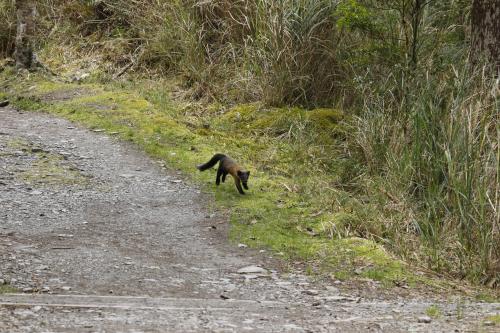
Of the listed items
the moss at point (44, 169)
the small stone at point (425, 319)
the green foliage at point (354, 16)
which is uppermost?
the green foliage at point (354, 16)

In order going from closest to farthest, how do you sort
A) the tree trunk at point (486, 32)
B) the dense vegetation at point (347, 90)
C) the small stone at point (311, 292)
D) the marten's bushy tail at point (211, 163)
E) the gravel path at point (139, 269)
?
the gravel path at point (139, 269)
the small stone at point (311, 292)
the dense vegetation at point (347, 90)
the marten's bushy tail at point (211, 163)
the tree trunk at point (486, 32)

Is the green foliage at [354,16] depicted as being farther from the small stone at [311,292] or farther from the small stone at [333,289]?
the small stone at [311,292]

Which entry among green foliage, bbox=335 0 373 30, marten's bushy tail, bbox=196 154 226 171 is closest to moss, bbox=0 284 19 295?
marten's bushy tail, bbox=196 154 226 171

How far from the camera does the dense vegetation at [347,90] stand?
6406 millimetres

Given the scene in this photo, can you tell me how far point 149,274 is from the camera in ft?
17.5

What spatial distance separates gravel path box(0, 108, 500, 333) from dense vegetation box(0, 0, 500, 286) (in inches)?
46.2

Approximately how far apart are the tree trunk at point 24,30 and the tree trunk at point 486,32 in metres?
7.08

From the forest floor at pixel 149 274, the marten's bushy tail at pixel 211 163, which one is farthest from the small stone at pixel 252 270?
the marten's bushy tail at pixel 211 163

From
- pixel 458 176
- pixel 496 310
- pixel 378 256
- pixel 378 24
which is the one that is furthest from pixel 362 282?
pixel 378 24

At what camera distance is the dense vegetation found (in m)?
6.41

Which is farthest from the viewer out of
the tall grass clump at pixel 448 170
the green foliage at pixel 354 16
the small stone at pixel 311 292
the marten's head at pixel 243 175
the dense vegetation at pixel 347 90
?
the green foliage at pixel 354 16

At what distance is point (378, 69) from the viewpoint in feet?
32.6

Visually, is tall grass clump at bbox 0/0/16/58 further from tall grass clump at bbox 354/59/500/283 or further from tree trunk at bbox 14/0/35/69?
tall grass clump at bbox 354/59/500/283

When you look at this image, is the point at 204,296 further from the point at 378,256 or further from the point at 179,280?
the point at 378,256
